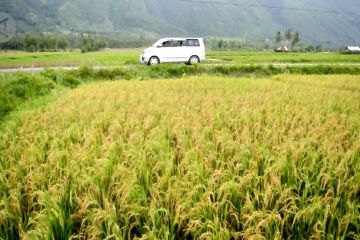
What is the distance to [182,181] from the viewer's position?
5.03 metres

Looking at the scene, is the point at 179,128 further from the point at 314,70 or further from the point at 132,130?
the point at 314,70

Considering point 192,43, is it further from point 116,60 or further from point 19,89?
point 19,89

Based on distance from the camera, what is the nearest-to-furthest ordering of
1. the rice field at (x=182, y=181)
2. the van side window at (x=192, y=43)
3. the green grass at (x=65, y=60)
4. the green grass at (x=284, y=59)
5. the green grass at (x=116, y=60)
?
the rice field at (x=182, y=181)
the van side window at (x=192, y=43)
the green grass at (x=65, y=60)
the green grass at (x=116, y=60)
the green grass at (x=284, y=59)

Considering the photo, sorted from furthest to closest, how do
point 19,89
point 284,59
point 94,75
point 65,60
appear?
point 284,59 → point 65,60 → point 94,75 → point 19,89

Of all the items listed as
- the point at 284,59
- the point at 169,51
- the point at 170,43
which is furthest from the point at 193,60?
the point at 284,59

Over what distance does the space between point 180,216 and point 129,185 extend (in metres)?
0.81

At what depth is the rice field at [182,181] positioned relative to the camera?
163 inches

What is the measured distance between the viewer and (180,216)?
409 cm

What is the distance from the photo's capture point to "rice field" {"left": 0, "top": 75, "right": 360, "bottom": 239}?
4.13 meters

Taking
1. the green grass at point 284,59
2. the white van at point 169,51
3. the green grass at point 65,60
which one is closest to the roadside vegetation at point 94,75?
the white van at point 169,51

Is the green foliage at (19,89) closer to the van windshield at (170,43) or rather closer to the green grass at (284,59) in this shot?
the van windshield at (170,43)

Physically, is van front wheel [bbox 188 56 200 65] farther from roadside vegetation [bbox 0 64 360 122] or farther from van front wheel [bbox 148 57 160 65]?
roadside vegetation [bbox 0 64 360 122]

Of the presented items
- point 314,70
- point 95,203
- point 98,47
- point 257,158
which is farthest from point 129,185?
point 98,47

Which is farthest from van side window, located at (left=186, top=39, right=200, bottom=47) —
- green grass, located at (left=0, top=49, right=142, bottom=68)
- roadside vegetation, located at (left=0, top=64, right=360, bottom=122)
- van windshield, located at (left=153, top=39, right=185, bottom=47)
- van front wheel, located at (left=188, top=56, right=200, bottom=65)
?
green grass, located at (left=0, top=49, right=142, bottom=68)
